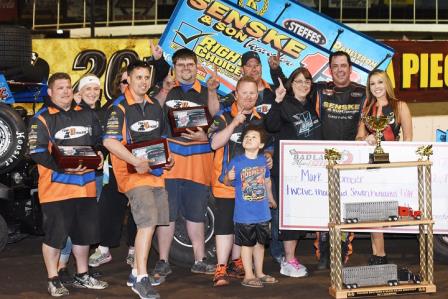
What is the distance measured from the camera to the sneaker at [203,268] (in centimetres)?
916

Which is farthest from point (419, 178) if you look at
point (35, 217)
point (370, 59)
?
point (35, 217)

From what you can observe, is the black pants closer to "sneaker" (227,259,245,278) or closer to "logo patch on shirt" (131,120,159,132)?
"sneaker" (227,259,245,278)

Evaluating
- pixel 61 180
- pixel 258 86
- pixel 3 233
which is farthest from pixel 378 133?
pixel 3 233

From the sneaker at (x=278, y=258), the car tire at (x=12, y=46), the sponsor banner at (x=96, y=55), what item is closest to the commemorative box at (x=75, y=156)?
the sneaker at (x=278, y=258)

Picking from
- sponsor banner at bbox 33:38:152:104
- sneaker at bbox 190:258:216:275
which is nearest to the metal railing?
sponsor banner at bbox 33:38:152:104

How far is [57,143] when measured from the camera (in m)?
8.24

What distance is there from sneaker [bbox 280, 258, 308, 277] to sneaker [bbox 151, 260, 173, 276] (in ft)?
3.60

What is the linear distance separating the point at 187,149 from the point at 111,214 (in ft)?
3.64

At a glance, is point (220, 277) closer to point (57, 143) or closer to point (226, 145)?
point (226, 145)

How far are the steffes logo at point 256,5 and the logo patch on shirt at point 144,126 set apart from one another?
2.48m

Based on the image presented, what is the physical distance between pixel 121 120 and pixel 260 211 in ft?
4.90

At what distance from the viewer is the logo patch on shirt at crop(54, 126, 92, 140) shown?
8250 millimetres

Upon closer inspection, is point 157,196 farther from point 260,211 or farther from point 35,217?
point 35,217

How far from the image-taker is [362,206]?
26.8 ft
